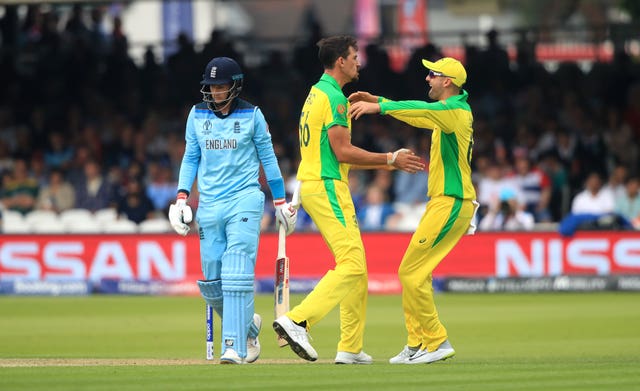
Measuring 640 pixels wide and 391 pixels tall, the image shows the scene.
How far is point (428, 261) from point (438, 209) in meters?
0.42

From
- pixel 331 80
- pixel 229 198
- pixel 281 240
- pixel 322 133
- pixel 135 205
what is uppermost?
pixel 331 80

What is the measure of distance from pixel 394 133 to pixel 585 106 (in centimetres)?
347

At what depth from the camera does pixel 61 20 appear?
27.7 meters

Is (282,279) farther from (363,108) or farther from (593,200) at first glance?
(593,200)

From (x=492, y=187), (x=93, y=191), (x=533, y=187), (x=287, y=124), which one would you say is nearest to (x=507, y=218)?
(x=492, y=187)

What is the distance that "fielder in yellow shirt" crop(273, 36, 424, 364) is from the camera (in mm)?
8961

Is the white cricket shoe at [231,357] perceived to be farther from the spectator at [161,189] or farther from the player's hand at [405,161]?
the spectator at [161,189]

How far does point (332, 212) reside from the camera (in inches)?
356

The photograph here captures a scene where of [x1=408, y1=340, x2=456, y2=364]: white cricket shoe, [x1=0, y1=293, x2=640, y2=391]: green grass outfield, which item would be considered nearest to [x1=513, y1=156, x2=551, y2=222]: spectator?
[x1=0, y1=293, x2=640, y2=391]: green grass outfield

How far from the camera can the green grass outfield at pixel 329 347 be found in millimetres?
7871

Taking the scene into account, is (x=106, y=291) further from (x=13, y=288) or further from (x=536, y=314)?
(x=536, y=314)

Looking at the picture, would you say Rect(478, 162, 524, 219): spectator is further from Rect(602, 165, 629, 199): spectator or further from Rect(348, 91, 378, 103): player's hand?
Rect(348, 91, 378, 103): player's hand

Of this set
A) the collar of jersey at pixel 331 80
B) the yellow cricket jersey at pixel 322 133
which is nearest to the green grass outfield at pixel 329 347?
the yellow cricket jersey at pixel 322 133

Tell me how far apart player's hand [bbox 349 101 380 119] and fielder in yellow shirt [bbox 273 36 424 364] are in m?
0.10
